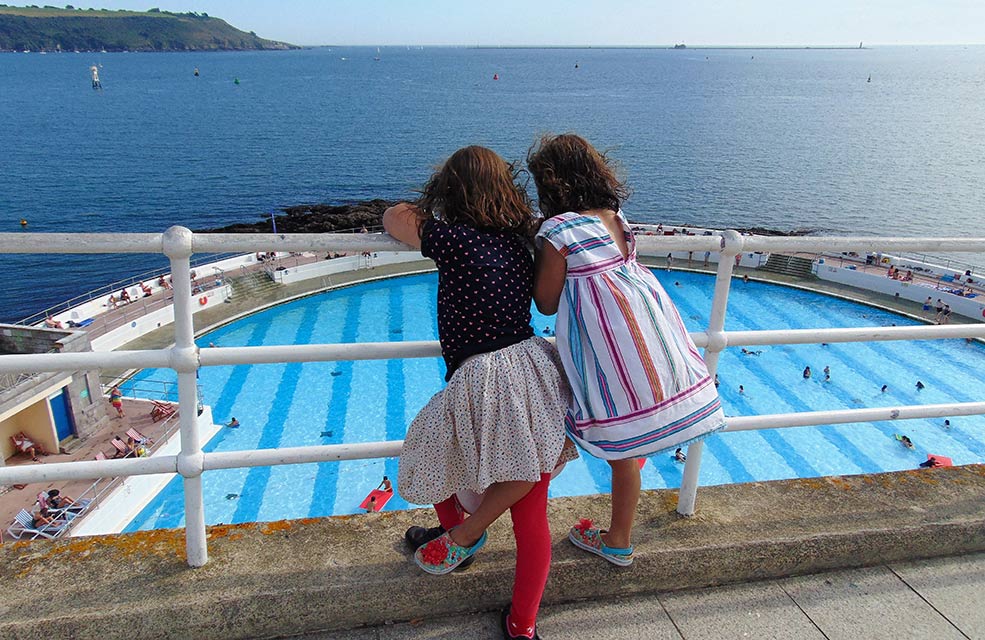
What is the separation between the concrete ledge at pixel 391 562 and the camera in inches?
80.0

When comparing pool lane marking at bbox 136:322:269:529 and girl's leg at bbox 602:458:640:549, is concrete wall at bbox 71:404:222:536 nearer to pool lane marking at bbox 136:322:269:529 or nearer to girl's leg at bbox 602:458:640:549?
pool lane marking at bbox 136:322:269:529

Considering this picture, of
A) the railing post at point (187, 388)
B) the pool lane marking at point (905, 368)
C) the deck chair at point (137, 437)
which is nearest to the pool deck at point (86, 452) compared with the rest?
the deck chair at point (137, 437)

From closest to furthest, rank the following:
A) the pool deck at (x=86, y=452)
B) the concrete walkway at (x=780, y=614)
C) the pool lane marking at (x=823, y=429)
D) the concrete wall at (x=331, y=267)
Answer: the concrete walkway at (x=780, y=614) → the pool deck at (x=86, y=452) → the pool lane marking at (x=823, y=429) → the concrete wall at (x=331, y=267)

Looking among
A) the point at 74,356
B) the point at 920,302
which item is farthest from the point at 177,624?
the point at 920,302

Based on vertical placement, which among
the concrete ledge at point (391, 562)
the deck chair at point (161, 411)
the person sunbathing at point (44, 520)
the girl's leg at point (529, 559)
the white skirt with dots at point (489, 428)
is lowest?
the deck chair at point (161, 411)

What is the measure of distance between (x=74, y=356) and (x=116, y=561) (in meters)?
0.74

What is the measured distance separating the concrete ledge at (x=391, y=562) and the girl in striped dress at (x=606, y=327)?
57cm

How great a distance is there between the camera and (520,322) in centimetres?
204

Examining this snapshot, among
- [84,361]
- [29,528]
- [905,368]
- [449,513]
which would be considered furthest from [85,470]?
[905,368]

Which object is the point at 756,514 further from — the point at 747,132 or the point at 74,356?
the point at 747,132

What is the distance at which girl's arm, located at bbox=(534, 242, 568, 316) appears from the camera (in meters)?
2.01

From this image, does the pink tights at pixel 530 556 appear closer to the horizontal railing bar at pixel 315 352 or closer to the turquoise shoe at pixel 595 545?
the turquoise shoe at pixel 595 545

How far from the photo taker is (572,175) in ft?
6.73

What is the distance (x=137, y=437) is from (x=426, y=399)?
590 centimetres
